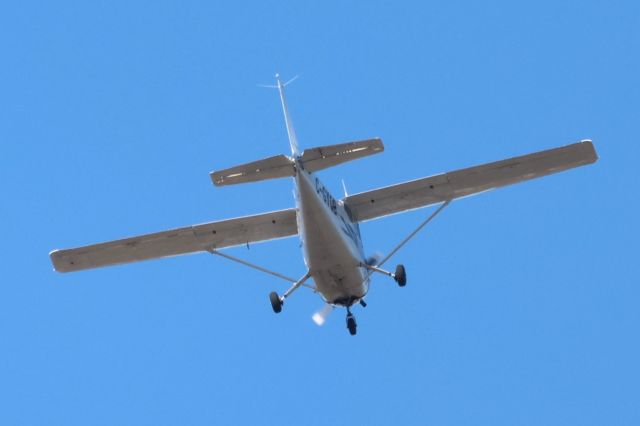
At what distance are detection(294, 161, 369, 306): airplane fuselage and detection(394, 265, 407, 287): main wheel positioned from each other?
2.41 feet

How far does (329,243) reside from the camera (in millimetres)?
26547

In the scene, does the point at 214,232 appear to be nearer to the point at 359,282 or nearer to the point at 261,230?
the point at 261,230

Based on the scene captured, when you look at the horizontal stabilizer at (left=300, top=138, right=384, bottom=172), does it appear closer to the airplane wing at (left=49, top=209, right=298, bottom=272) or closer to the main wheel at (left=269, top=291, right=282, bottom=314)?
the main wheel at (left=269, top=291, right=282, bottom=314)

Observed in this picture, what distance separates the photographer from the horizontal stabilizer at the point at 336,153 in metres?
26.0

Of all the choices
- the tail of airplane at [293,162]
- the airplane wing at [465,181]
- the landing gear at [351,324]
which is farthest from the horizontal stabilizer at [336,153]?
the landing gear at [351,324]

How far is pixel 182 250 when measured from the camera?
3070 cm

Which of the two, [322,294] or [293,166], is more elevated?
[293,166]

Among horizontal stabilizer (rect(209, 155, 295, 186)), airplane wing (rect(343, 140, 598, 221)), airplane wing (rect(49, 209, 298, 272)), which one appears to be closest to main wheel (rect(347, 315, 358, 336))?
airplane wing (rect(343, 140, 598, 221))

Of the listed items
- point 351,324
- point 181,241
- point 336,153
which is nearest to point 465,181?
point 351,324

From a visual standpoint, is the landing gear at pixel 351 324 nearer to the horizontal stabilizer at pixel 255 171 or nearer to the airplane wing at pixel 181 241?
the airplane wing at pixel 181 241

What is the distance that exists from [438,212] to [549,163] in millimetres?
2448

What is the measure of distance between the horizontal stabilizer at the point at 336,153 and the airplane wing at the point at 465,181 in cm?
340

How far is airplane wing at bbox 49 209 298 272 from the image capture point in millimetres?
30094

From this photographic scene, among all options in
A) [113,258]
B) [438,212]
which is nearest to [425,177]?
[438,212]
